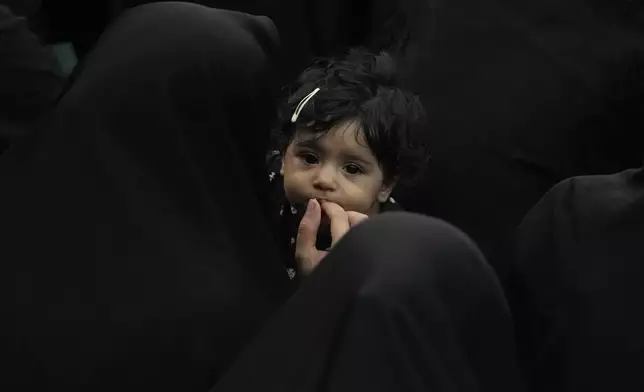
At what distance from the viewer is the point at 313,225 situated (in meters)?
0.73

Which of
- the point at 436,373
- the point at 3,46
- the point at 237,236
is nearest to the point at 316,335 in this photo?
the point at 436,373

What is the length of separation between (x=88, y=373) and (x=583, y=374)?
1.00 ft

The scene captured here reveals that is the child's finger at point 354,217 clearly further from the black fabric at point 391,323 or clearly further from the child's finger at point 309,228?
the black fabric at point 391,323

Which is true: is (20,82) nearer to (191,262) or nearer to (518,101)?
(191,262)

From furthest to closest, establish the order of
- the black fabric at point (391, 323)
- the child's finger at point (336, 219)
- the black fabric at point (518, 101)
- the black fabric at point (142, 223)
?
the black fabric at point (518, 101), the child's finger at point (336, 219), the black fabric at point (142, 223), the black fabric at point (391, 323)

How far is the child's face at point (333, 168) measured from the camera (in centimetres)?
76

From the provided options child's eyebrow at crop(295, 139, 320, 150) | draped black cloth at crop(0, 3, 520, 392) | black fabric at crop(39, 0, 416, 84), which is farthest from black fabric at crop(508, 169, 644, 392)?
black fabric at crop(39, 0, 416, 84)

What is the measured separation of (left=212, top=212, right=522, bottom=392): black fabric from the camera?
49 centimetres

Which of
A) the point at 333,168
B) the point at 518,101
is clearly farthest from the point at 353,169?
the point at 518,101

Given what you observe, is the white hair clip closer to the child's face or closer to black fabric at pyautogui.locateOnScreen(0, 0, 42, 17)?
the child's face

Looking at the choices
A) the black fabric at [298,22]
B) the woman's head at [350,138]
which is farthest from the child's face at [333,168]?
the black fabric at [298,22]

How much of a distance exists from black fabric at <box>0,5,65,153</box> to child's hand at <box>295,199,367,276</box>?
8.2 inches

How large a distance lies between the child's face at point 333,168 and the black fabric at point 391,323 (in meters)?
0.23

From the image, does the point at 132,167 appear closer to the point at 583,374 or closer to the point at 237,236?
the point at 237,236
